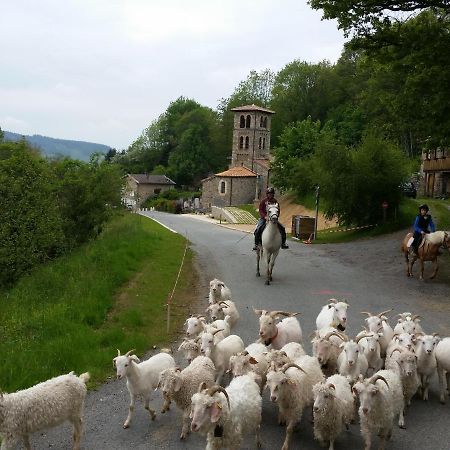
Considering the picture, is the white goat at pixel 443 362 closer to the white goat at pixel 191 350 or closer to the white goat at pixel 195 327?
the white goat at pixel 191 350

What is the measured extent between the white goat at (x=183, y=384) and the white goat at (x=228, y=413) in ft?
2.19

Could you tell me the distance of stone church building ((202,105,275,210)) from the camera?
69.4 meters

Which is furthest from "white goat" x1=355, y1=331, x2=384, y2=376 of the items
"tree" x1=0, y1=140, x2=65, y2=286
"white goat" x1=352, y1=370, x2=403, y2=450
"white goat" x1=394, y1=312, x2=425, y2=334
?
"tree" x1=0, y1=140, x2=65, y2=286

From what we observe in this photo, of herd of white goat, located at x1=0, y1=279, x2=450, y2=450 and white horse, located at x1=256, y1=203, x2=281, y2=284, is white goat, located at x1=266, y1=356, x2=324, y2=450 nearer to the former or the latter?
herd of white goat, located at x1=0, y1=279, x2=450, y2=450

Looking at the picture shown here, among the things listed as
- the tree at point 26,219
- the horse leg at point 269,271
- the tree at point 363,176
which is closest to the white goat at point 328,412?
the horse leg at point 269,271

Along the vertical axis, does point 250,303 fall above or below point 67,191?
below

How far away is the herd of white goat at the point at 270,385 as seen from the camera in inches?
284

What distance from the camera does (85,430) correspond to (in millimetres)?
8258

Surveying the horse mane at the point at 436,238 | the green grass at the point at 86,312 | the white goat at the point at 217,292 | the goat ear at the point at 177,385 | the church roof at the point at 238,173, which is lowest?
the green grass at the point at 86,312

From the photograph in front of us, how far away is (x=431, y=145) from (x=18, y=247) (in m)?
17.6

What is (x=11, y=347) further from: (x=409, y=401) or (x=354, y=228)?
(x=354, y=228)

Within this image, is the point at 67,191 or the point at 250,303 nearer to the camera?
the point at 250,303

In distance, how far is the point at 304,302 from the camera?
16.1 meters

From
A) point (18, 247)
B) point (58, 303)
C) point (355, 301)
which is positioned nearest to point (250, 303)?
point (355, 301)
